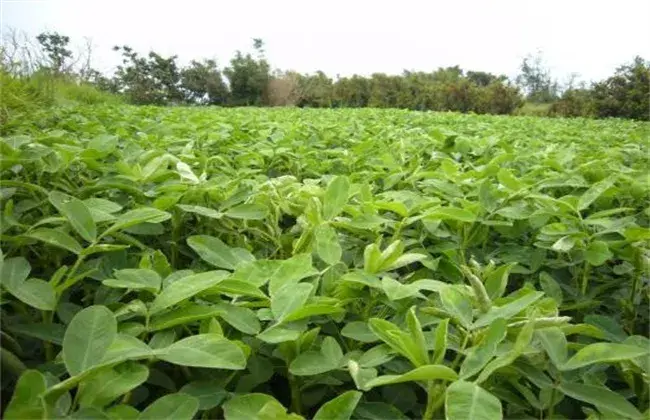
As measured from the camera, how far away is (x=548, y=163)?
132 cm

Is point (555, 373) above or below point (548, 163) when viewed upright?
below

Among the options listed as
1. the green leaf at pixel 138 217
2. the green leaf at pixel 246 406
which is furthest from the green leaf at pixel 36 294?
the green leaf at pixel 246 406

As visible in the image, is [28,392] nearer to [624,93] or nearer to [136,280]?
[136,280]

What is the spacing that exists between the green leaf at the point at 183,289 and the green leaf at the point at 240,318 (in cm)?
3

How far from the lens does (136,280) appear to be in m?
0.60

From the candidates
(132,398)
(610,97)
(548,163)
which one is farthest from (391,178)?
(610,97)

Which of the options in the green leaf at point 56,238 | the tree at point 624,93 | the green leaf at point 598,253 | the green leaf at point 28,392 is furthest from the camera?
the tree at point 624,93

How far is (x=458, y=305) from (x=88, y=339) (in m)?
0.40

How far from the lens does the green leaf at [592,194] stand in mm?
899

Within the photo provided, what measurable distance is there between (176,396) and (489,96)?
83.4 feet

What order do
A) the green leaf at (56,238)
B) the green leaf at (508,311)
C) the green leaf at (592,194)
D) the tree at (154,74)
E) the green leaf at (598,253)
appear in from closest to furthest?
the green leaf at (508,311) < the green leaf at (56,238) < the green leaf at (598,253) < the green leaf at (592,194) < the tree at (154,74)

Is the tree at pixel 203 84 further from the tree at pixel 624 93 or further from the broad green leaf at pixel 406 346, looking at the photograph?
the broad green leaf at pixel 406 346

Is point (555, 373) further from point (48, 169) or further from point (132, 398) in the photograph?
point (48, 169)

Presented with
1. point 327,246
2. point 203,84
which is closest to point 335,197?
point 327,246
